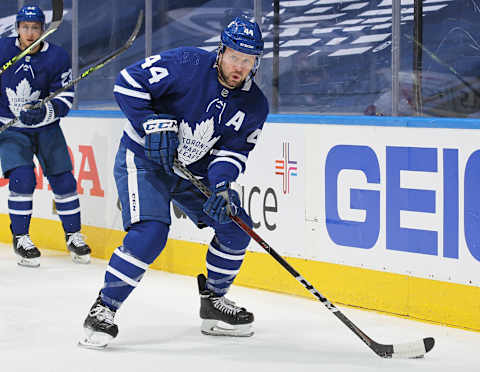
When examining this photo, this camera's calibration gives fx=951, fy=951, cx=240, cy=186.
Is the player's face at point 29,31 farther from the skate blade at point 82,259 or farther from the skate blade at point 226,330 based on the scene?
the skate blade at point 226,330

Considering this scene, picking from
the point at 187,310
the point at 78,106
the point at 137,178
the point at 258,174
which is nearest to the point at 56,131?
the point at 78,106

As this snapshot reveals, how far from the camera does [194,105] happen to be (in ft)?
9.66

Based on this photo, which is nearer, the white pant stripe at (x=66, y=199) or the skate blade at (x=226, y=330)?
the skate blade at (x=226, y=330)

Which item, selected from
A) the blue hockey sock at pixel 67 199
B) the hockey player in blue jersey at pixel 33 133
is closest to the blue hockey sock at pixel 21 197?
the hockey player in blue jersey at pixel 33 133

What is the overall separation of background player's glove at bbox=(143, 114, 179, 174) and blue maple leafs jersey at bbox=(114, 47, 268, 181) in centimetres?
6

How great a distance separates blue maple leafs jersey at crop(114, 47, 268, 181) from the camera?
2.91 m

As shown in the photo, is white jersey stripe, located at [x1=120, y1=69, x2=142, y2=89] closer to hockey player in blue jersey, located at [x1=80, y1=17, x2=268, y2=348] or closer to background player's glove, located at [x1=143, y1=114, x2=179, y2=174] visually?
hockey player in blue jersey, located at [x1=80, y1=17, x2=268, y2=348]

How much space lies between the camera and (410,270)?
136 inches

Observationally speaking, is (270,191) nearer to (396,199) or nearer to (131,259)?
(396,199)

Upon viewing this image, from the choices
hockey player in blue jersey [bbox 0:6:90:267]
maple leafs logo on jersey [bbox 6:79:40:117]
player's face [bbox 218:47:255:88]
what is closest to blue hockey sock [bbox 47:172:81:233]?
hockey player in blue jersey [bbox 0:6:90:267]

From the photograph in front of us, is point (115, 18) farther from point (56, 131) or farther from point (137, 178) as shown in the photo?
point (137, 178)

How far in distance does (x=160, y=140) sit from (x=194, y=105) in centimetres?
19

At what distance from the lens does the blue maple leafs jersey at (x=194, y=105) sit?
9.56 ft

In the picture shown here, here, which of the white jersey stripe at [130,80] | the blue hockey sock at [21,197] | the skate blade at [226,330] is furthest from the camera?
the blue hockey sock at [21,197]
